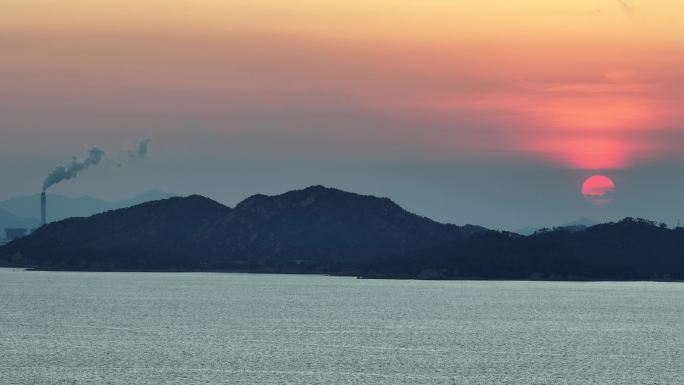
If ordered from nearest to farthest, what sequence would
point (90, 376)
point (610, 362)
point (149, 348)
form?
1. point (90, 376)
2. point (610, 362)
3. point (149, 348)

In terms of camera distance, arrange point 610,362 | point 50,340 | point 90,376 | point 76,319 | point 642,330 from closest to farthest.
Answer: point 90,376, point 610,362, point 50,340, point 642,330, point 76,319

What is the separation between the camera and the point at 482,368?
385ft

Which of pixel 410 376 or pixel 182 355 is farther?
pixel 182 355

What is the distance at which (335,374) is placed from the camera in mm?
109750

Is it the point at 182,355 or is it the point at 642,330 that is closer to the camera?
the point at 182,355

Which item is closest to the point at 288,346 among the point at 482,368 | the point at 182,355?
the point at 182,355

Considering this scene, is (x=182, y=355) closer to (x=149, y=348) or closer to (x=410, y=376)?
(x=149, y=348)

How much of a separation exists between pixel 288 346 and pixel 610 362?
1462 inches

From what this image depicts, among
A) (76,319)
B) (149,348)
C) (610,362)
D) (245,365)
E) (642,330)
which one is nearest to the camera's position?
(245,365)

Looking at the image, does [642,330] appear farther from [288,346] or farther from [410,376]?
[410,376]

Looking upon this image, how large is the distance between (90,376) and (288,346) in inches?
1406

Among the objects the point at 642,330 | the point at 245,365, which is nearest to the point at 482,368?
the point at 245,365

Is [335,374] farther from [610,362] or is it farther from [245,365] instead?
[610,362]

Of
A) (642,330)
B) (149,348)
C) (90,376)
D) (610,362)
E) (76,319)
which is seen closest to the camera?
(90,376)
